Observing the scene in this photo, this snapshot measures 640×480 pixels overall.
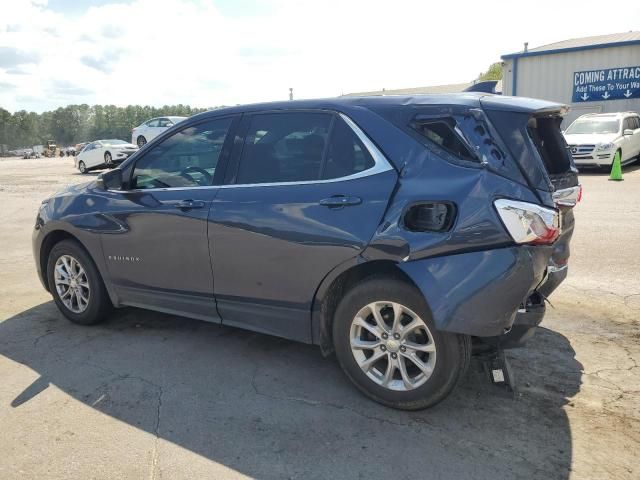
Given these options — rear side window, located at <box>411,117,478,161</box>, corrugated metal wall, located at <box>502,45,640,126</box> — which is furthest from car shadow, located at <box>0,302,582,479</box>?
corrugated metal wall, located at <box>502,45,640,126</box>

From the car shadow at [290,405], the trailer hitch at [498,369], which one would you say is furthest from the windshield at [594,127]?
the trailer hitch at [498,369]

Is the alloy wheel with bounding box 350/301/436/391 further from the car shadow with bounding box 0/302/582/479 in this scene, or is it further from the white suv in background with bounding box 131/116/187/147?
the white suv in background with bounding box 131/116/187/147

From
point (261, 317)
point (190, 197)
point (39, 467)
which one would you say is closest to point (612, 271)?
point (261, 317)

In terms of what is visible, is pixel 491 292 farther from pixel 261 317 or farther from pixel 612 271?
pixel 612 271

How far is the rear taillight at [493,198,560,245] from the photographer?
2824 millimetres

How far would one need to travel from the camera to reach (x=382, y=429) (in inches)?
120

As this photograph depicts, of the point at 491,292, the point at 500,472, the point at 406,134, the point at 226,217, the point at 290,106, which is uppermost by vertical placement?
the point at 290,106

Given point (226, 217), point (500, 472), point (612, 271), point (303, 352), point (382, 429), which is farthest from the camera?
point (612, 271)

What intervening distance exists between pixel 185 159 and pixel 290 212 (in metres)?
1.20

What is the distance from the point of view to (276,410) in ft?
10.7

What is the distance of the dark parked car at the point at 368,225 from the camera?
114 inches

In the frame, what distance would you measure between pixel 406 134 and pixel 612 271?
396 cm

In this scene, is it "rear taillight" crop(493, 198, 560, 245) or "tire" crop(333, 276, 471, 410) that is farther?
"tire" crop(333, 276, 471, 410)

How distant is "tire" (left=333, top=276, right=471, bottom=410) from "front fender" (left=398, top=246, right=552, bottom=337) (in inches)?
5.2
